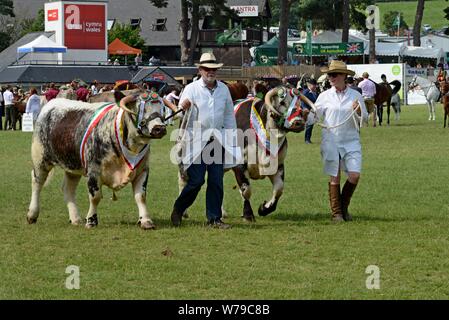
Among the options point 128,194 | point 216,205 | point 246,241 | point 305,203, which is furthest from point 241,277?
point 128,194

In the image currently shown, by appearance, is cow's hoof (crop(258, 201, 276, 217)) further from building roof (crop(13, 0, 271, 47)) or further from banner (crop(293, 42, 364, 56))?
building roof (crop(13, 0, 271, 47))

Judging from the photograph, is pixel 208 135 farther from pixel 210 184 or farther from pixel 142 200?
pixel 142 200

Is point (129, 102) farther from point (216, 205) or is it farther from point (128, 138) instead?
point (216, 205)

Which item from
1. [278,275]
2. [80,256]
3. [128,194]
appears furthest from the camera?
[128,194]

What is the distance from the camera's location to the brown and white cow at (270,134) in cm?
1333

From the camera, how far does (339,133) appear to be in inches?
518

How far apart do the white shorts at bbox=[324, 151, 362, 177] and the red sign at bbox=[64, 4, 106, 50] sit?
5920cm

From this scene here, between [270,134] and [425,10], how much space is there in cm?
13296

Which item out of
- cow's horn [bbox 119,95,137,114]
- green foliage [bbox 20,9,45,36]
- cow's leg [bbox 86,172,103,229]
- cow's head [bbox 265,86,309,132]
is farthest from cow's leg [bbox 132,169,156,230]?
green foliage [bbox 20,9,45,36]

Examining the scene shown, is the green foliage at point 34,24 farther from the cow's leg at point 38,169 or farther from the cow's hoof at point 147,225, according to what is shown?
the cow's hoof at point 147,225

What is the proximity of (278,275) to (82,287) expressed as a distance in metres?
1.80

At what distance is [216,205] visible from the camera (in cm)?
1280

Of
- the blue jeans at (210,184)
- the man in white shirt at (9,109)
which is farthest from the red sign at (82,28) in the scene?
the blue jeans at (210,184)

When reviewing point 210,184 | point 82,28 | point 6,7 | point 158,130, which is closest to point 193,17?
point 82,28
